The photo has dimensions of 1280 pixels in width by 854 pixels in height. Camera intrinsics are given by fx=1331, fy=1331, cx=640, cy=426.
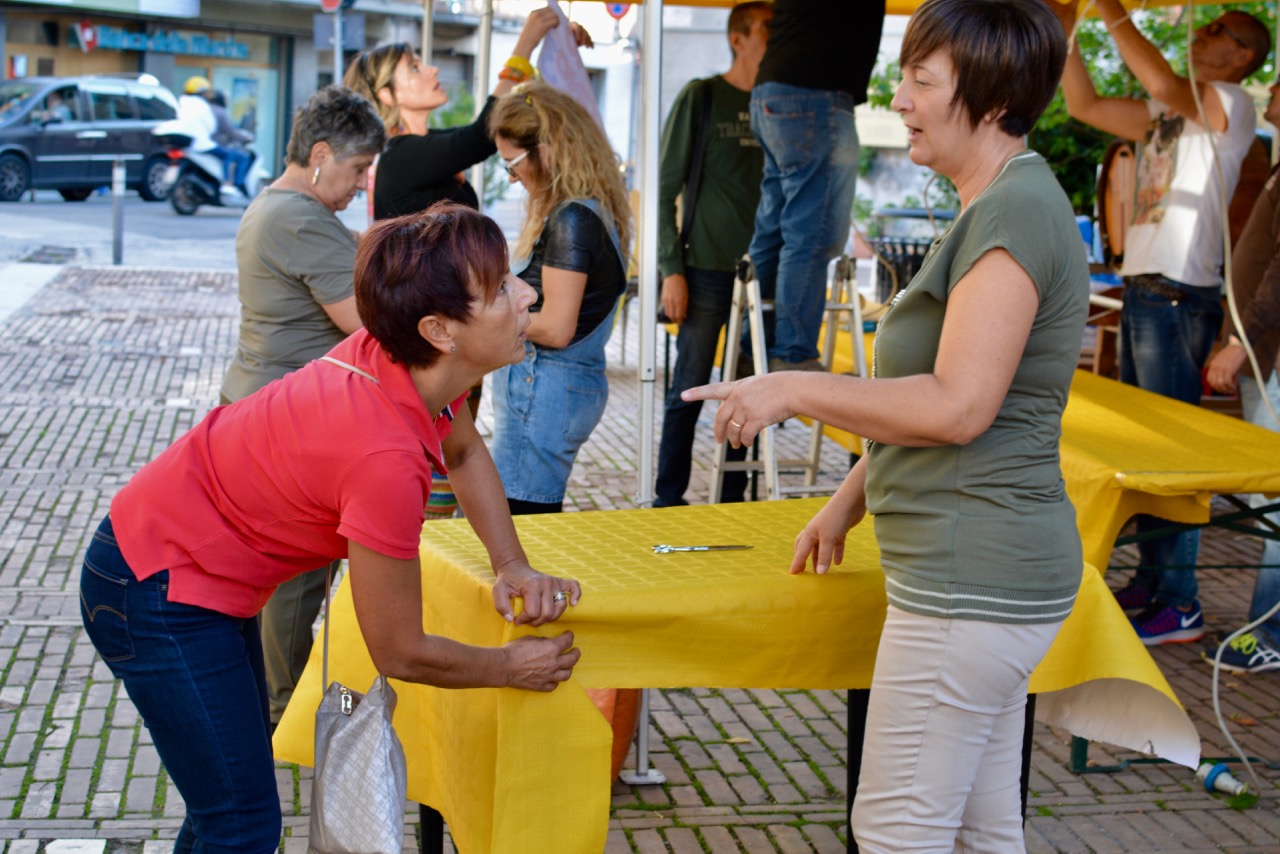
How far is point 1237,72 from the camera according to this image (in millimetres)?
4965

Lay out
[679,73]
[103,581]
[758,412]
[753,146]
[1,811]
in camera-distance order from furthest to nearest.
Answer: [679,73], [753,146], [1,811], [103,581], [758,412]

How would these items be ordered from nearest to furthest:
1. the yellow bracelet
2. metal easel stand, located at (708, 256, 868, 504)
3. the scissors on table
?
the scissors on table < the yellow bracelet < metal easel stand, located at (708, 256, 868, 504)

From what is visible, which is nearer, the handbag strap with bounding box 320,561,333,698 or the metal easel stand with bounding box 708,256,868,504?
the handbag strap with bounding box 320,561,333,698

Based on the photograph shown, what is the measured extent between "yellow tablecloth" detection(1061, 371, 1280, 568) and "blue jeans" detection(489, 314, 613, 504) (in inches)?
52.7

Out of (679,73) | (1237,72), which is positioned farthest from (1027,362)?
(679,73)

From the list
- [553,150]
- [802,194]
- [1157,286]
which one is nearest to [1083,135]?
[1157,286]

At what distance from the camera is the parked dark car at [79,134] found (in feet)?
70.2

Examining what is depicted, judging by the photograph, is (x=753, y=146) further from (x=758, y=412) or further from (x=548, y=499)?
(x=758, y=412)

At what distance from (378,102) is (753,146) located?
1597mm

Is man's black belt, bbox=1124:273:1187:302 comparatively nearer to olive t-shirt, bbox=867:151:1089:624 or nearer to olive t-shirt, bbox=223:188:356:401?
olive t-shirt, bbox=223:188:356:401

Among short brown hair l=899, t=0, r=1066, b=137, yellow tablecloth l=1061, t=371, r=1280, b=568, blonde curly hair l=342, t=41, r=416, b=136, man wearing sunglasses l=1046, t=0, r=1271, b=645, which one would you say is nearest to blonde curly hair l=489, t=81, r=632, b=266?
yellow tablecloth l=1061, t=371, r=1280, b=568

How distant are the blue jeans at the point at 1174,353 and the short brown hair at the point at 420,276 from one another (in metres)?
3.57

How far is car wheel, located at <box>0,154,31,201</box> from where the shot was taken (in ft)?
69.6

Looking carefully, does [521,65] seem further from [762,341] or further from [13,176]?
[13,176]
